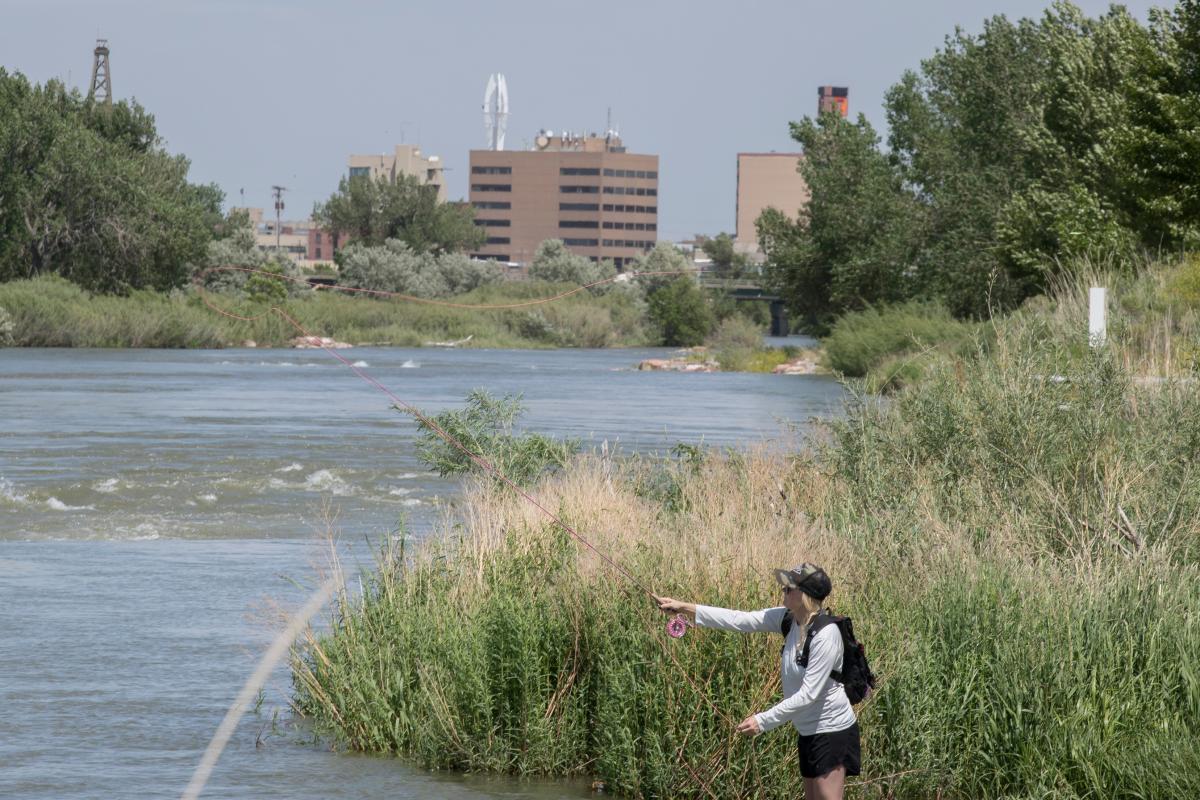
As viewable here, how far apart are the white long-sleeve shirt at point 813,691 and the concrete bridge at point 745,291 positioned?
119 metres

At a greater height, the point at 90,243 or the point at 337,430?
the point at 90,243

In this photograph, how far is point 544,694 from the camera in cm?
1011

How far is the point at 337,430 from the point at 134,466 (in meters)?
8.66

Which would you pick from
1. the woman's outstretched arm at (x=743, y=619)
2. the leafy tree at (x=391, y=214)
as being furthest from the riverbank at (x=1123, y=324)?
the leafy tree at (x=391, y=214)

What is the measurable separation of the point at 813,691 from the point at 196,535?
15.7 m

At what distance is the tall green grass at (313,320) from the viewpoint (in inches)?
3297

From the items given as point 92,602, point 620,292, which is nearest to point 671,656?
point 92,602

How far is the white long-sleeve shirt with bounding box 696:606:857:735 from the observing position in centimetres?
770

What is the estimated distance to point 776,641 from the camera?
941 centimetres

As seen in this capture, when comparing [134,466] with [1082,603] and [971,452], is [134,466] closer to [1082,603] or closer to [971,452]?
[971,452]

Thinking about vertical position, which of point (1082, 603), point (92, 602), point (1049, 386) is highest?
point (1049, 386)

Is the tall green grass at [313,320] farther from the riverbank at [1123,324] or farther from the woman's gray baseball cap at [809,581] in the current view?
the woman's gray baseball cap at [809,581]

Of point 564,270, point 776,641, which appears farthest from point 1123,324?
point 564,270

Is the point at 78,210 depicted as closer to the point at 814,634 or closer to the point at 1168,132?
the point at 1168,132
